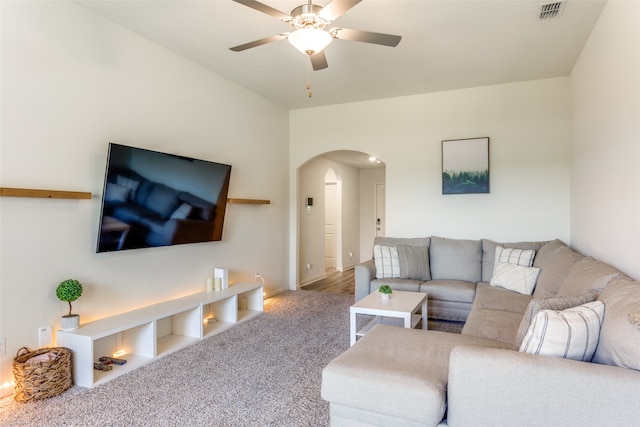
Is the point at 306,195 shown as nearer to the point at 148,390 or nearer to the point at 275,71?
the point at 275,71

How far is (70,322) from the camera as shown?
255cm

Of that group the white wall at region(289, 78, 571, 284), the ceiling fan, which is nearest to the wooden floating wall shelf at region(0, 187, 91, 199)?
the ceiling fan

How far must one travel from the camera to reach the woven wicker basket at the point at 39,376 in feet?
7.30

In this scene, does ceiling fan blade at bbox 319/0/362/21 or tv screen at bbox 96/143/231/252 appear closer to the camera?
ceiling fan blade at bbox 319/0/362/21

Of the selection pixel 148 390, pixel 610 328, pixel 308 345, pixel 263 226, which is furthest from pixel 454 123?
pixel 148 390

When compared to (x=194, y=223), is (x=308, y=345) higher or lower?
lower

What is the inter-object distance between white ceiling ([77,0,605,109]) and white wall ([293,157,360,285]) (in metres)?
1.93

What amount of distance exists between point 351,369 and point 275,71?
11.0 ft

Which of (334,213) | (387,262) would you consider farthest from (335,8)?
(334,213)

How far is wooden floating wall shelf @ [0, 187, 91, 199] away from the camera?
2.28 m

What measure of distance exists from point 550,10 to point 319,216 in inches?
182

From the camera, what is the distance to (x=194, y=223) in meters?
3.68

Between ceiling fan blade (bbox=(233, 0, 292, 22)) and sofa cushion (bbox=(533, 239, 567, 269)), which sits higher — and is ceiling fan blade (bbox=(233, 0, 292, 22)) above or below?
above

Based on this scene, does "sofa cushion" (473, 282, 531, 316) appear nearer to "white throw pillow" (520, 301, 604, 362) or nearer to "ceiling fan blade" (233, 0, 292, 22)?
"white throw pillow" (520, 301, 604, 362)
